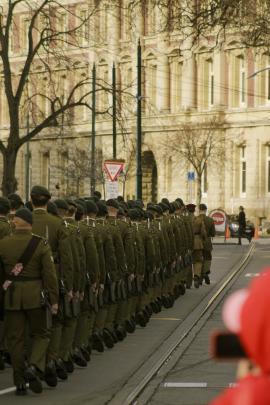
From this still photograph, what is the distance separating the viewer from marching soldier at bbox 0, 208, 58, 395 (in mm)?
11617

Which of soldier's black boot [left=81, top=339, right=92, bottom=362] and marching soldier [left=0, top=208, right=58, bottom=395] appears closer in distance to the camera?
marching soldier [left=0, top=208, right=58, bottom=395]

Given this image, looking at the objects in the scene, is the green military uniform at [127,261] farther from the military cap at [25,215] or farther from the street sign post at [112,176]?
the street sign post at [112,176]

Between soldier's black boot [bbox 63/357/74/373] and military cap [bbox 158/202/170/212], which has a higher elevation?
military cap [bbox 158/202/170/212]

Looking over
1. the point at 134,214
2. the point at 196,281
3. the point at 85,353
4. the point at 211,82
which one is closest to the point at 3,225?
the point at 85,353

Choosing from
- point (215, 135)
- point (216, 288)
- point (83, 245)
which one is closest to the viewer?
point (83, 245)

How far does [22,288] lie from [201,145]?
57.2 meters

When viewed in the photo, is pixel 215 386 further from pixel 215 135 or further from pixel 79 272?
pixel 215 135

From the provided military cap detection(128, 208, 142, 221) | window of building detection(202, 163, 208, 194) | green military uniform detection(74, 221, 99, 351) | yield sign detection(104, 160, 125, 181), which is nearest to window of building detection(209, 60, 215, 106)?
window of building detection(202, 163, 208, 194)

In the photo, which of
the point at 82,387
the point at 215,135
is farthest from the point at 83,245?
the point at 215,135

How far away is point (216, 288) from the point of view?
28312mm

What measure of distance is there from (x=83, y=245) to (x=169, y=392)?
2.57m

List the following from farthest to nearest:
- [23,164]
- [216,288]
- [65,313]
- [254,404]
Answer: [23,164] < [216,288] < [65,313] < [254,404]

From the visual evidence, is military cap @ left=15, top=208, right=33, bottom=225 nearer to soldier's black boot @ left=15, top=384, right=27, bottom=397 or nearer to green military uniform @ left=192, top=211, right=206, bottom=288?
soldier's black boot @ left=15, top=384, right=27, bottom=397

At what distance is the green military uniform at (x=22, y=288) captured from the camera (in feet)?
38.2
